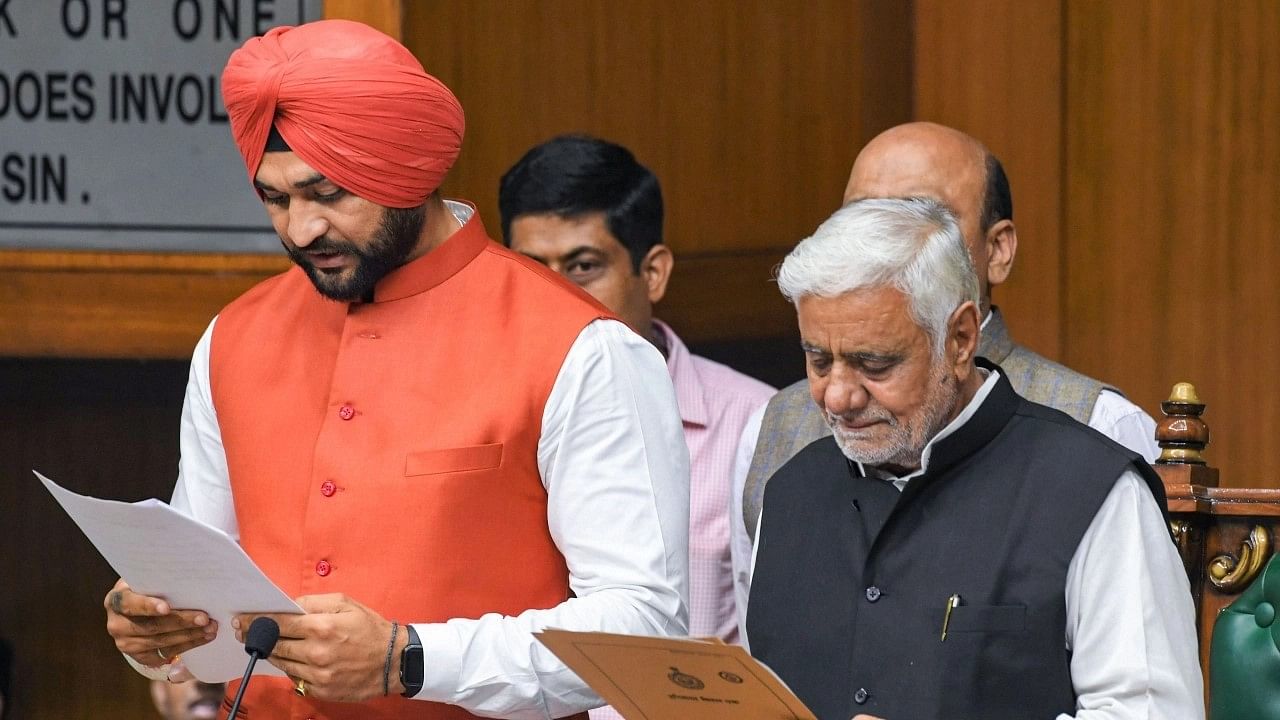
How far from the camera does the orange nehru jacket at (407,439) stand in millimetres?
2529

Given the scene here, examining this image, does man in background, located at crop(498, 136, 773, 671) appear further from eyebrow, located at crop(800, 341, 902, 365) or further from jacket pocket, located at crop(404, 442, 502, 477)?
eyebrow, located at crop(800, 341, 902, 365)

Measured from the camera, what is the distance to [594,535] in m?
2.50

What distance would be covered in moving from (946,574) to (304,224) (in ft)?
3.20

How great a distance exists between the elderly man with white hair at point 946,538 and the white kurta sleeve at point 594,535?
0.16 meters

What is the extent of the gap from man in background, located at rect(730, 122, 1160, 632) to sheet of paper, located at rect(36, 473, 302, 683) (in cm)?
113

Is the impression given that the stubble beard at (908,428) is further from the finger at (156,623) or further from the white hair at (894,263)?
the finger at (156,623)

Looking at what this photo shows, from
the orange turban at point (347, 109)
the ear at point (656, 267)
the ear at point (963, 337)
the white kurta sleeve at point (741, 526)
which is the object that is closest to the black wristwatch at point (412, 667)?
the orange turban at point (347, 109)

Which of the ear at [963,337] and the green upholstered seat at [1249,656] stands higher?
the ear at [963,337]

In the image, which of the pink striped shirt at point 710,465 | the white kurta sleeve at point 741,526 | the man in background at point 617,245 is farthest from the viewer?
the man in background at point 617,245

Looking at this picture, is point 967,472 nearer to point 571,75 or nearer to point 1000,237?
point 1000,237

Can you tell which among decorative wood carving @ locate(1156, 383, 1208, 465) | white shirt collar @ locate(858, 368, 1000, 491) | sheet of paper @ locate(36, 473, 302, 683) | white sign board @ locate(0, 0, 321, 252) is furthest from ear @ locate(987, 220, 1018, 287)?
white sign board @ locate(0, 0, 321, 252)

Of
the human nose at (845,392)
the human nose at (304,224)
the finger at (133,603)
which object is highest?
the human nose at (304,224)

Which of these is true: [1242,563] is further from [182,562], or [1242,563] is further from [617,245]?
[182,562]

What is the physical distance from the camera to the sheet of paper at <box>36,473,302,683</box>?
2.23 m
